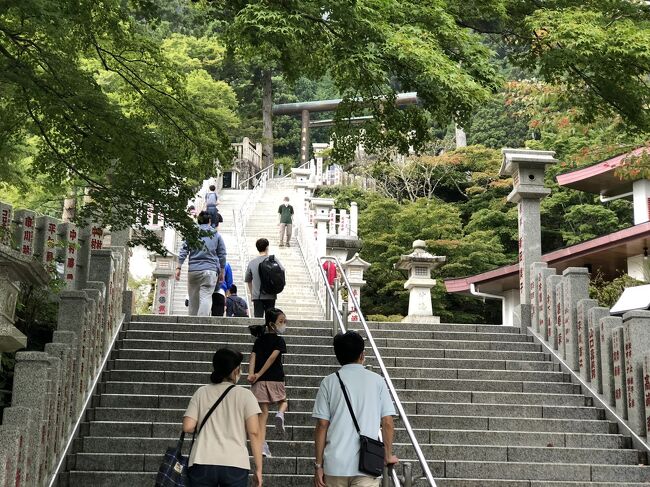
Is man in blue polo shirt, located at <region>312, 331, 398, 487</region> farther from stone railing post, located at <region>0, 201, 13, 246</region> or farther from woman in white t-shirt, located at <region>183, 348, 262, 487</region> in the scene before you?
stone railing post, located at <region>0, 201, 13, 246</region>

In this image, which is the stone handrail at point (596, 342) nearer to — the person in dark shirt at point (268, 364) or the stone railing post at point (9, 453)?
the person in dark shirt at point (268, 364)

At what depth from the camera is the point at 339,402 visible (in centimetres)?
577

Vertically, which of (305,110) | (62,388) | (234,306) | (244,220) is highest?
(305,110)

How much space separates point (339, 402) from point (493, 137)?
34613 mm

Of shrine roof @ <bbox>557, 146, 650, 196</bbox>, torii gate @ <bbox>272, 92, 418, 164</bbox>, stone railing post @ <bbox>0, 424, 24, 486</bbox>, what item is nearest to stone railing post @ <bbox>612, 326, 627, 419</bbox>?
stone railing post @ <bbox>0, 424, 24, 486</bbox>

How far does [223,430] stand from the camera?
221 inches

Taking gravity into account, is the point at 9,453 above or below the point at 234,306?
below

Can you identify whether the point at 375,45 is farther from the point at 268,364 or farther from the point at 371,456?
the point at 371,456

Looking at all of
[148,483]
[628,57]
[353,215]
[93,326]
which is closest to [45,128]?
[93,326]

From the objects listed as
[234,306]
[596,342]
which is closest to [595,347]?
[596,342]

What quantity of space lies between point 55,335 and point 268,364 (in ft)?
6.17

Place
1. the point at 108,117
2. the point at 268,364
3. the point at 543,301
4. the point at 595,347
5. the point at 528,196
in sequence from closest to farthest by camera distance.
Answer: the point at 268,364 < the point at 108,117 < the point at 595,347 < the point at 543,301 < the point at 528,196

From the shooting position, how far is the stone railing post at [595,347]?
1053 cm

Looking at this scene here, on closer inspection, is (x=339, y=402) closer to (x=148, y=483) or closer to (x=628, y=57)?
(x=148, y=483)
